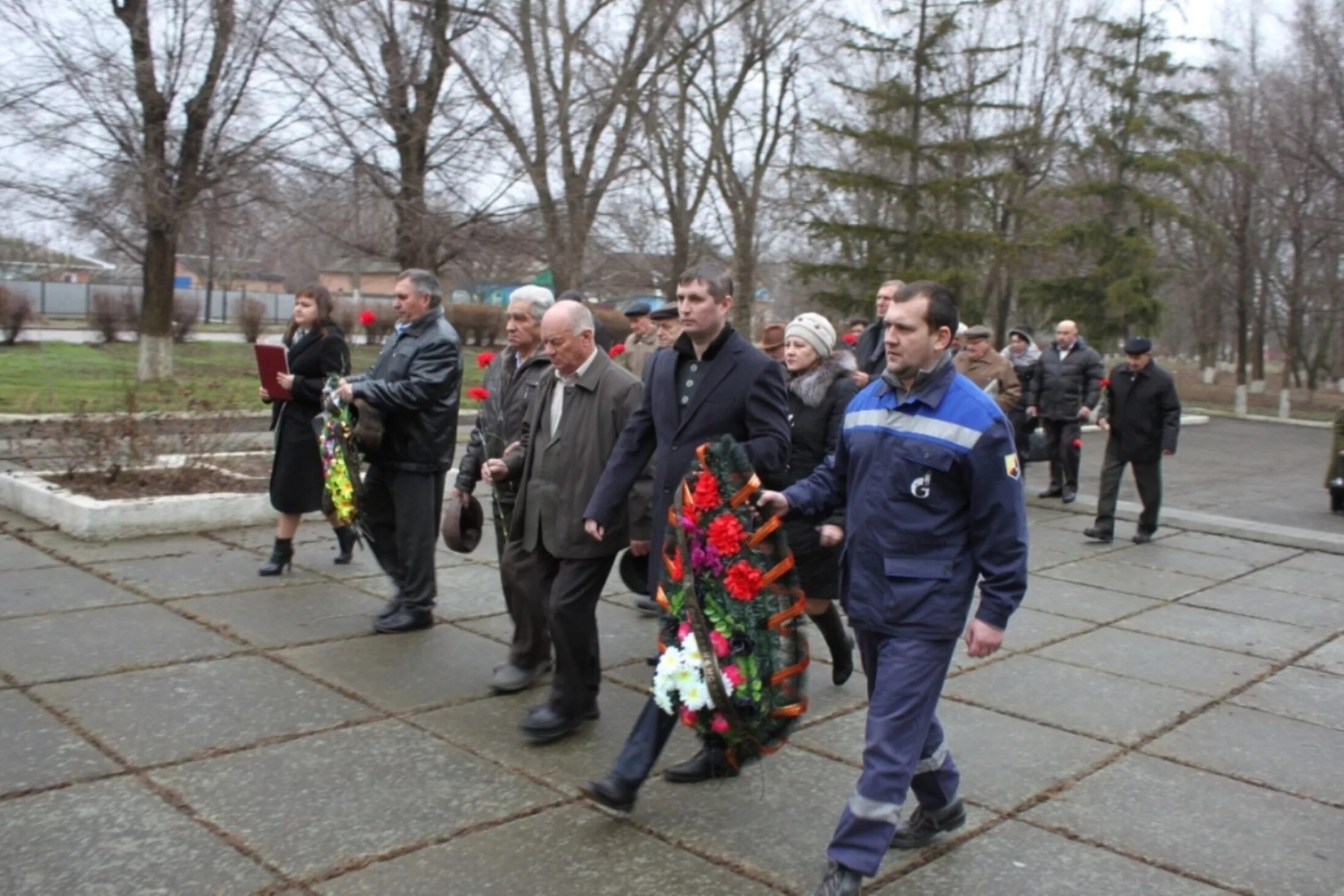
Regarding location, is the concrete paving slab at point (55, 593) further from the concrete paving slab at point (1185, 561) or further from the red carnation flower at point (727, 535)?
the concrete paving slab at point (1185, 561)

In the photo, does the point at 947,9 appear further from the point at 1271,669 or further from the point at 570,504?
the point at 570,504

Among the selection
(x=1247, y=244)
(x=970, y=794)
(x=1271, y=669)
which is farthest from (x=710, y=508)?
(x=1247, y=244)

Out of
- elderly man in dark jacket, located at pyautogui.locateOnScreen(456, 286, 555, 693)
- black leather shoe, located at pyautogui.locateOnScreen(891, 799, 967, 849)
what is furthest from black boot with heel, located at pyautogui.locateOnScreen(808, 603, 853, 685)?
black leather shoe, located at pyautogui.locateOnScreen(891, 799, 967, 849)

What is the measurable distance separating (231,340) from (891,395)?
38663 millimetres

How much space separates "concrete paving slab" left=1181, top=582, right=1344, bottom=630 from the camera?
7.55 m

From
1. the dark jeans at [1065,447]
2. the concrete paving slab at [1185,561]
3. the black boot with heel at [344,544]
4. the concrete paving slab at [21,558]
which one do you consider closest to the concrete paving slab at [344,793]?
the black boot with heel at [344,544]

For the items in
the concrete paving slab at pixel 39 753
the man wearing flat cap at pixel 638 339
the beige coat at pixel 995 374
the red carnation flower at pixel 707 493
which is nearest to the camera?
the red carnation flower at pixel 707 493

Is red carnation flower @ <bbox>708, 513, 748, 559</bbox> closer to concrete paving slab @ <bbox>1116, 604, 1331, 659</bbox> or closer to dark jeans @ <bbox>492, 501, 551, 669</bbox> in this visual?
dark jeans @ <bbox>492, 501, 551, 669</bbox>

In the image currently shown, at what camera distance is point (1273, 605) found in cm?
797

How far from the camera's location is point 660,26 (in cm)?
2480

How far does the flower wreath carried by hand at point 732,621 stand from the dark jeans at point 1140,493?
6990 millimetres

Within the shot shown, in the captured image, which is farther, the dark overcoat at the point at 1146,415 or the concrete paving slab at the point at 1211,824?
the dark overcoat at the point at 1146,415

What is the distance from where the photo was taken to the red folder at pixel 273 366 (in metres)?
7.20

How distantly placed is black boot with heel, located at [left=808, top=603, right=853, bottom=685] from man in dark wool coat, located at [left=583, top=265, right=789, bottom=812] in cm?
118
